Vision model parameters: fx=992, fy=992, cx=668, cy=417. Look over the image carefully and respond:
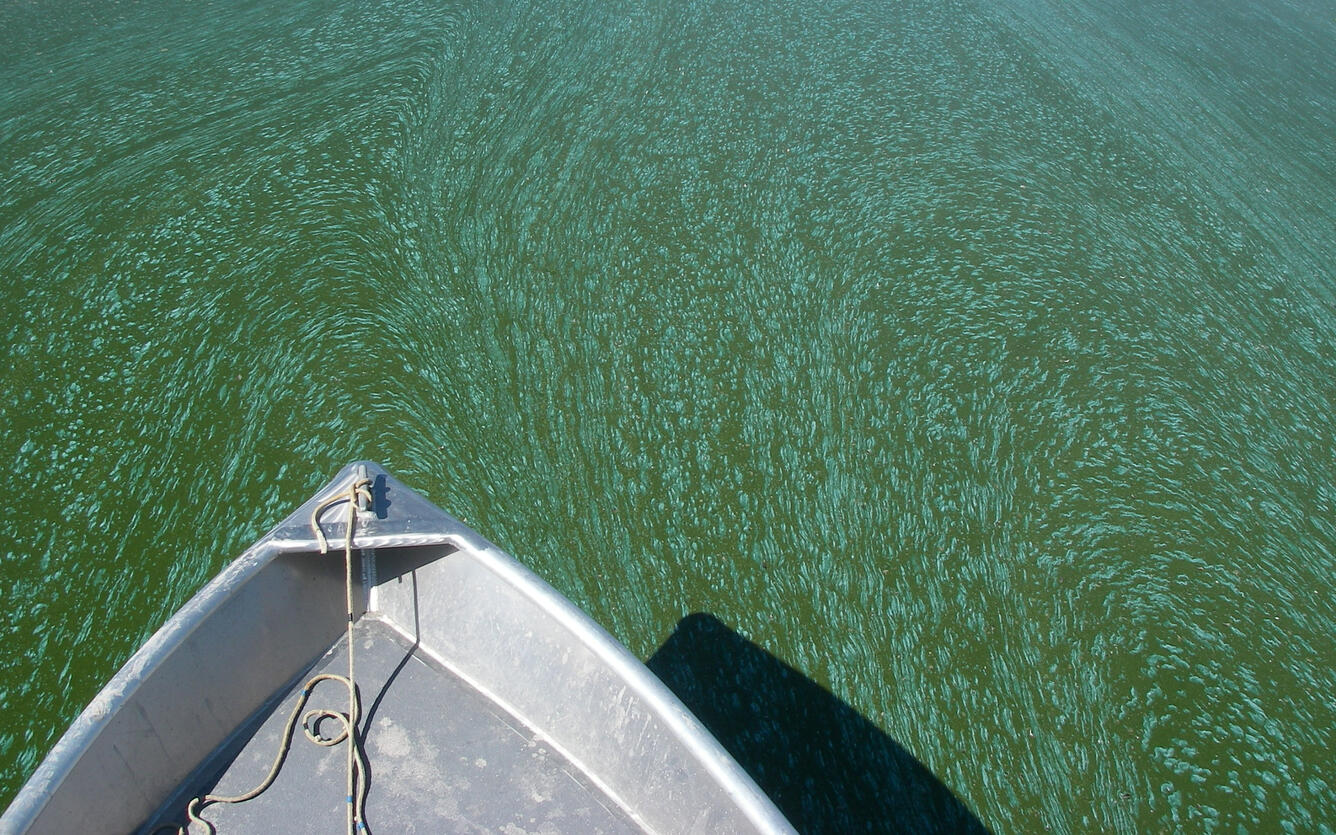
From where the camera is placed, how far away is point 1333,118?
4.55m

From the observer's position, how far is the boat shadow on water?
1.88m

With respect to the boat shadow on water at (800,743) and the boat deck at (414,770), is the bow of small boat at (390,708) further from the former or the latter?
the boat shadow on water at (800,743)

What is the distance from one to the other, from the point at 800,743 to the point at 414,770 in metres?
0.76

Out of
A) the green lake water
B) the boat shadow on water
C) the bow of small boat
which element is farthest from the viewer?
the green lake water

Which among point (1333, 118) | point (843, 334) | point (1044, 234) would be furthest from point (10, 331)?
point (1333, 118)

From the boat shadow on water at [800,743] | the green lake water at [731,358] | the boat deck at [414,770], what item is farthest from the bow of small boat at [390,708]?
the green lake water at [731,358]

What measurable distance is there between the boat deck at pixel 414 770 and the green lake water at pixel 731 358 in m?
0.47

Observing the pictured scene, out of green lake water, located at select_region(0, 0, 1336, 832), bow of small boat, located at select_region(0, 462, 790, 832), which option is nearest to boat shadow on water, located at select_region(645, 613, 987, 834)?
green lake water, located at select_region(0, 0, 1336, 832)

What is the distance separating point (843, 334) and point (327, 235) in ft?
5.06

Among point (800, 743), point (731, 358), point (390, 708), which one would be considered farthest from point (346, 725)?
point (731, 358)

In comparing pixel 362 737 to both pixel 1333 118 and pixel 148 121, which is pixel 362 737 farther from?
pixel 1333 118

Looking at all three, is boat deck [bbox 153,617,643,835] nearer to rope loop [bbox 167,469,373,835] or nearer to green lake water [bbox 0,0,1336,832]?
rope loop [bbox 167,469,373,835]

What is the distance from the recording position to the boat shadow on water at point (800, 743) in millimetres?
1877

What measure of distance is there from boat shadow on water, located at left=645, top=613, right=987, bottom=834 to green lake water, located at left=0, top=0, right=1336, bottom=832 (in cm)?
3
